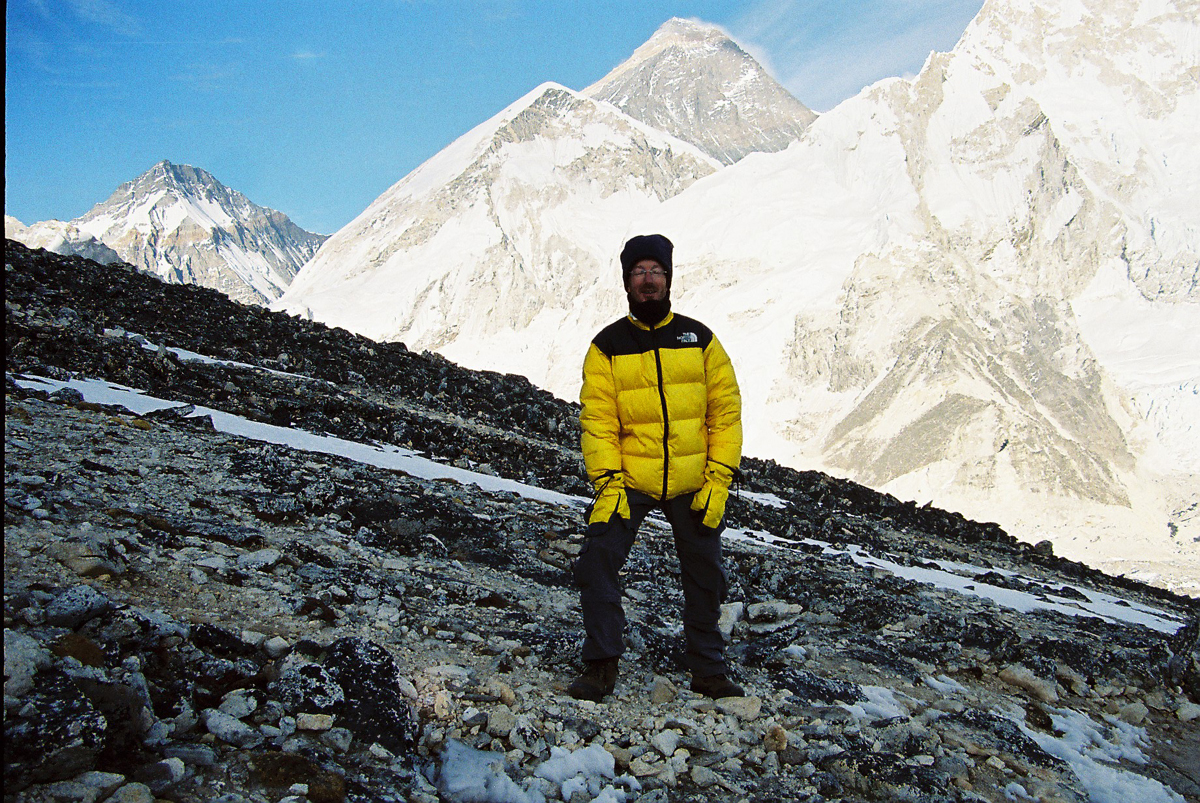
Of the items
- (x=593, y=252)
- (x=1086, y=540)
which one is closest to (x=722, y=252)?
(x=593, y=252)

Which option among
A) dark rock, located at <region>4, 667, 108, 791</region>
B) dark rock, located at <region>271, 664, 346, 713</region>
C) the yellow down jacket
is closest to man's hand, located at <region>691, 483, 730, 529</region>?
the yellow down jacket

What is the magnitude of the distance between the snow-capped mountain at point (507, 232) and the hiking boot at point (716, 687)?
322 ft

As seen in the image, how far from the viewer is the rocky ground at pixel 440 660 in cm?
267

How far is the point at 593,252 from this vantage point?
13150 cm

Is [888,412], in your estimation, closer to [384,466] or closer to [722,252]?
[722,252]

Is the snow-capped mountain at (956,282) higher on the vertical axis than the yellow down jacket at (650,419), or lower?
higher

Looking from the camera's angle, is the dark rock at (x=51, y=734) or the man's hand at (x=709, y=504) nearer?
the dark rock at (x=51, y=734)

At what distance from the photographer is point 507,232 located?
134750 millimetres

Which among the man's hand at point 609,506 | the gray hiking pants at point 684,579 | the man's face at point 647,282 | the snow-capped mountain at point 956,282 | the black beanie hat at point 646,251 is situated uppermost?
the snow-capped mountain at point 956,282

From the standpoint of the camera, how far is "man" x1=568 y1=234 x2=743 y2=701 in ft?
13.4

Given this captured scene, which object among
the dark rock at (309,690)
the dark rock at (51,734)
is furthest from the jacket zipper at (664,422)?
the dark rock at (51,734)

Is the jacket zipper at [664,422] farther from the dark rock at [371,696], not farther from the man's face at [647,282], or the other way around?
the dark rock at [371,696]

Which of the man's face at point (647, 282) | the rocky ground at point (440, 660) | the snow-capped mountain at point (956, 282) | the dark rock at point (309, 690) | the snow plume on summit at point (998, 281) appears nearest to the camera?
the rocky ground at point (440, 660)

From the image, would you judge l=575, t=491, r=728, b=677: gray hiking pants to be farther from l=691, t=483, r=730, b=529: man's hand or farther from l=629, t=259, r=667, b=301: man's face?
l=629, t=259, r=667, b=301: man's face
